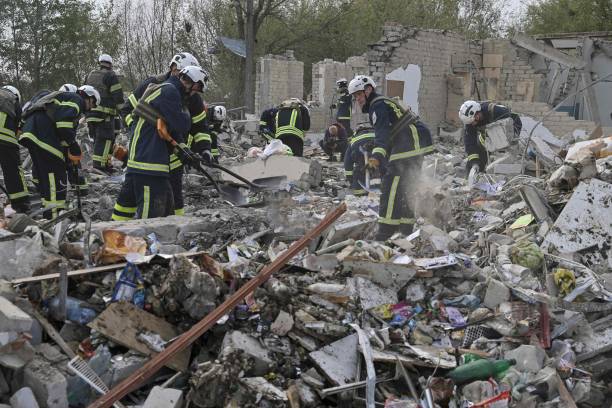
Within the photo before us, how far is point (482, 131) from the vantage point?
8039 millimetres

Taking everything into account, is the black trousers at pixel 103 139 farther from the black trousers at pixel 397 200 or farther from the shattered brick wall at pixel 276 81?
the shattered brick wall at pixel 276 81

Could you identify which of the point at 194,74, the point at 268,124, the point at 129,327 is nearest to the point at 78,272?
the point at 129,327

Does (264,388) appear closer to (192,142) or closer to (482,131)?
(192,142)

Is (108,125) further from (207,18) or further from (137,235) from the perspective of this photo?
(207,18)

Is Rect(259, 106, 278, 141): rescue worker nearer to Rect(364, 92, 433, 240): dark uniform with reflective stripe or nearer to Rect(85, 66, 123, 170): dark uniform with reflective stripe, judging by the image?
Rect(85, 66, 123, 170): dark uniform with reflective stripe

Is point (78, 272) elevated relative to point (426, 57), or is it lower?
lower

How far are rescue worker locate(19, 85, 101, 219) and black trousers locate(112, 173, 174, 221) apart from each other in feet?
4.44

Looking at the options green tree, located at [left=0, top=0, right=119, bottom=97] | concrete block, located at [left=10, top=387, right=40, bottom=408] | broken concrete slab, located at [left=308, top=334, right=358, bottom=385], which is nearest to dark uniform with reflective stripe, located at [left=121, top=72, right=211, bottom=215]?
broken concrete slab, located at [left=308, top=334, right=358, bottom=385]

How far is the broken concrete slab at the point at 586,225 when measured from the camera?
484 cm

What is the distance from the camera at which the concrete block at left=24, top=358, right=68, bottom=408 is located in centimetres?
275

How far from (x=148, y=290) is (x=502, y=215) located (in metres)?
3.78

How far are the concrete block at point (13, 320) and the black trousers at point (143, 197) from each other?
2.19 metres

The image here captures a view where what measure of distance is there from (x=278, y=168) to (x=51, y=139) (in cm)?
302

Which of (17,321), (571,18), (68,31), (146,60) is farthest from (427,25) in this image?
(17,321)
